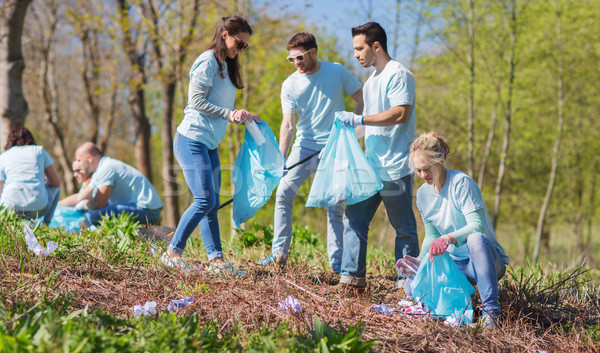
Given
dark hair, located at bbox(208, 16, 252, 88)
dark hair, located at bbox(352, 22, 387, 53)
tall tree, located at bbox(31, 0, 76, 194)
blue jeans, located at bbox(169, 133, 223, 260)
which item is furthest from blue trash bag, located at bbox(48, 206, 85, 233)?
tall tree, located at bbox(31, 0, 76, 194)

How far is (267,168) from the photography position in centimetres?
387

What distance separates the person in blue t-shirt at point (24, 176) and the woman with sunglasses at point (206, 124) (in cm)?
224

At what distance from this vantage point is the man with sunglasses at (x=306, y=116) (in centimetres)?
387

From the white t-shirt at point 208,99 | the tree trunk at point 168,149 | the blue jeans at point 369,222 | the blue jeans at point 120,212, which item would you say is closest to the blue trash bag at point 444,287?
the blue jeans at point 369,222

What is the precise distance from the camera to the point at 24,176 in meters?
5.09

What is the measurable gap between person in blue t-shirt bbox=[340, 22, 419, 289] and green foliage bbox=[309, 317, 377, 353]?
1.14 m

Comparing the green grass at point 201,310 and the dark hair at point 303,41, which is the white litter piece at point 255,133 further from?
the green grass at point 201,310

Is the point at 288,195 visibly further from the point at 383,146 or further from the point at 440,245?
the point at 440,245

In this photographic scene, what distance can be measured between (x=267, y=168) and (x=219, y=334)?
→ 169cm

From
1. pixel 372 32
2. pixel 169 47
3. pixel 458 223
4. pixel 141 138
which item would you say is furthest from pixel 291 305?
pixel 141 138

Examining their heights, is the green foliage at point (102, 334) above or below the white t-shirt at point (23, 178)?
below

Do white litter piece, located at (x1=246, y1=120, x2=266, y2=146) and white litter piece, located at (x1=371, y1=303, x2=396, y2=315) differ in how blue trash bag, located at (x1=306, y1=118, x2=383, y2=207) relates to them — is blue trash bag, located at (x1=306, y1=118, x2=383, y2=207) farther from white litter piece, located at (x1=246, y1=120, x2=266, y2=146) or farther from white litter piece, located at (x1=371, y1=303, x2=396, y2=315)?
white litter piece, located at (x1=371, y1=303, x2=396, y2=315)

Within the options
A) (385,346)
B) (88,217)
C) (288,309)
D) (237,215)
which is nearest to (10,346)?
(288,309)

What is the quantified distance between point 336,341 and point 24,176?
13.8 feet
